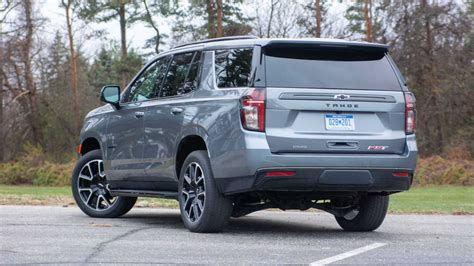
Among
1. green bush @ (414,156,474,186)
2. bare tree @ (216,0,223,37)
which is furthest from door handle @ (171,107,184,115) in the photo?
bare tree @ (216,0,223,37)

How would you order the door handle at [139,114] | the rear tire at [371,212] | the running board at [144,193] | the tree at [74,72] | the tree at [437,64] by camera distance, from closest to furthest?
the rear tire at [371,212] → the running board at [144,193] → the door handle at [139,114] → the tree at [437,64] → the tree at [74,72]

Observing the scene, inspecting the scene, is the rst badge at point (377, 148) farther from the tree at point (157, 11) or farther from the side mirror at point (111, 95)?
the tree at point (157, 11)

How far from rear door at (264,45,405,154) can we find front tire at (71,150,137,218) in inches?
132

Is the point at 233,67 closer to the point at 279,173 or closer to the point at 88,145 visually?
the point at 279,173

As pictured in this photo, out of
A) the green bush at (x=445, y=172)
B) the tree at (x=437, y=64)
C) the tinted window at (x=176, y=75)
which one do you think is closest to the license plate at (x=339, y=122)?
the tinted window at (x=176, y=75)

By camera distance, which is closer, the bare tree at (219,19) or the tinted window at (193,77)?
the tinted window at (193,77)

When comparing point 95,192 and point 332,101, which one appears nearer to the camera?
point 332,101

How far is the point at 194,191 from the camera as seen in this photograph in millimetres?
8211

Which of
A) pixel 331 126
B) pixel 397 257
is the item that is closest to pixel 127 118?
pixel 331 126

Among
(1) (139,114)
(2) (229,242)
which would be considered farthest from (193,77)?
(2) (229,242)

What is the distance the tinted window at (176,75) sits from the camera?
884 cm

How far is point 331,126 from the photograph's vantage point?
7.60 metres

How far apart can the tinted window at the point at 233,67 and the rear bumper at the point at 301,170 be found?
0.72 m

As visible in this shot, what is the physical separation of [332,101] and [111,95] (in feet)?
10.7
